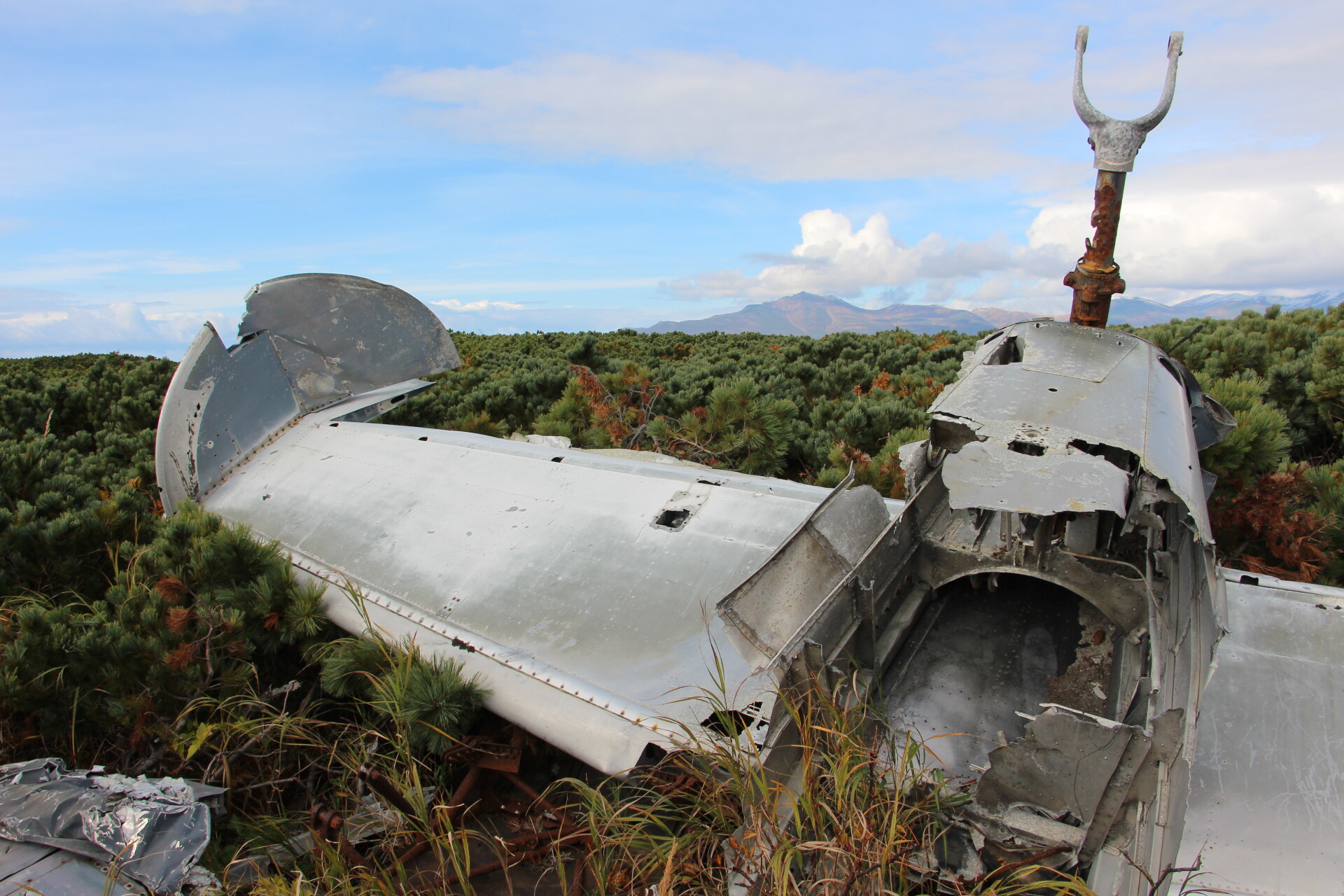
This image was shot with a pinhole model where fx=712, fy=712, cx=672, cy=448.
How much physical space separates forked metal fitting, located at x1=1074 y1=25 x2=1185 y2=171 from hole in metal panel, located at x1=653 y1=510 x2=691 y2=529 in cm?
243

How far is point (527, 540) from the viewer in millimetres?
3416

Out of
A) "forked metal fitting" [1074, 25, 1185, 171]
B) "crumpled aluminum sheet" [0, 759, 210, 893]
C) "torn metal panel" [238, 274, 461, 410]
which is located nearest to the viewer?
"crumpled aluminum sheet" [0, 759, 210, 893]

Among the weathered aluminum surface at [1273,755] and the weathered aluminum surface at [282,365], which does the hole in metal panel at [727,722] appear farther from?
the weathered aluminum surface at [282,365]

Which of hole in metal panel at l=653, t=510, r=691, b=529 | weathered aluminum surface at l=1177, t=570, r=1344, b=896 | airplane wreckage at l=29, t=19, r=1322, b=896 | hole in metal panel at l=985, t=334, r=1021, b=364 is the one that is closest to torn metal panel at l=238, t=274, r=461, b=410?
airplane wreckage at l=29, t=19, r=1322, b=896

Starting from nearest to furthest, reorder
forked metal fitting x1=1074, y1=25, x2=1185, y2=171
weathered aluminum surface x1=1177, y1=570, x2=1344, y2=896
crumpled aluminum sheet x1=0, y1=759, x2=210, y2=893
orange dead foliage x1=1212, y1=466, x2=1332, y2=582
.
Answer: weathered aluminum surface x1=1177, y1=570, x2=1344, y2=896, crumpled aluminum sheet x1=0, y1=759, x2=210, y2=893, forked metal fitting x1=1074, y1=25, x2=1185, y2=171, orange dead foliage x1=1212, y1=466, x2=1332, y2=582

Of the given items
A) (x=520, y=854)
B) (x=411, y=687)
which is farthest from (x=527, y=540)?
(x=520, y=854)

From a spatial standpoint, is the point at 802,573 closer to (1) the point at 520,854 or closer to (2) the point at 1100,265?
(1) the point at 520,854

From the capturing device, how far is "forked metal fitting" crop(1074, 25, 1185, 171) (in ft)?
10.1

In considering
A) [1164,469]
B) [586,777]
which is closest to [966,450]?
[1164,469]

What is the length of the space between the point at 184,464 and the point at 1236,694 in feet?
18.4

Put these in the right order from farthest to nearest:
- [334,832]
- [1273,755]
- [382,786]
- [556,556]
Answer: [556,556] → [334,832] → [382,786] → [1273,755]

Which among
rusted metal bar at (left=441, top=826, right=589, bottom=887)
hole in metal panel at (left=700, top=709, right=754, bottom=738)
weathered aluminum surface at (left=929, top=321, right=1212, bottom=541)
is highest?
weathered aluminum surface at (left=929, top=321, right=1212, bottom=541)

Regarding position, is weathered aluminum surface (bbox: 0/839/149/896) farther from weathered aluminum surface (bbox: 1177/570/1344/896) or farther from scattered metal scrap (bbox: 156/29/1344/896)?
weathered aluminum surface (bbox: 1177/570/1344/896)

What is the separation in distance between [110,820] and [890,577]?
2.83 m
